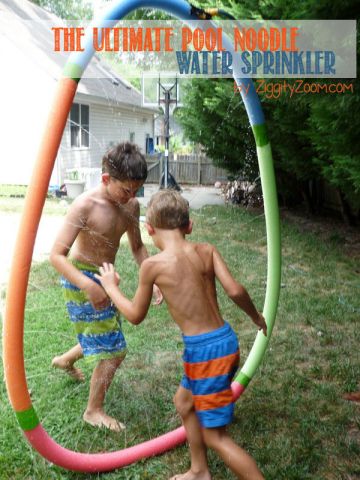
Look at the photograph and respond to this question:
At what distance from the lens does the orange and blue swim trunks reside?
73.7 inches

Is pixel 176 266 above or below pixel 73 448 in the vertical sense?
above

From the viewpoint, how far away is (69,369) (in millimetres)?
2877

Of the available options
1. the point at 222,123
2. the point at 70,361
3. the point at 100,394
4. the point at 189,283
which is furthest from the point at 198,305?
the point at 222,123

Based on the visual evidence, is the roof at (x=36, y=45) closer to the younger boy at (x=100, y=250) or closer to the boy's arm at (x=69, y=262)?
the younger boy at (x=100, y=250)

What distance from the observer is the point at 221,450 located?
1890mm

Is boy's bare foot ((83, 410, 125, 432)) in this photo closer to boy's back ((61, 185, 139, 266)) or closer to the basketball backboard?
boy's back ((61, 185, 139, 266))

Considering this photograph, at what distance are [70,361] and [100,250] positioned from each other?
83 cm

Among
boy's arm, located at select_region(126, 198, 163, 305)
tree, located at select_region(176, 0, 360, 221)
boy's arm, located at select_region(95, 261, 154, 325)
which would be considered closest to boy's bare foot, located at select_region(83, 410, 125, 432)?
boy's arm, located at select_region(126, 198, 163, 305)

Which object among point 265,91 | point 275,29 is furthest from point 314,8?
point 265,91

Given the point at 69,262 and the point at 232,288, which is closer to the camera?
the point at 232,288

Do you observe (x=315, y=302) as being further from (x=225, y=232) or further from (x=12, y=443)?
(x=12, y=443)

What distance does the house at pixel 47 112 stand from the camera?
110 inches

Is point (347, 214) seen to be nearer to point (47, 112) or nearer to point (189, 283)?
point (189, 283)

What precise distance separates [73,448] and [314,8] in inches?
107
